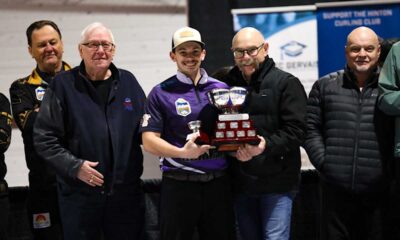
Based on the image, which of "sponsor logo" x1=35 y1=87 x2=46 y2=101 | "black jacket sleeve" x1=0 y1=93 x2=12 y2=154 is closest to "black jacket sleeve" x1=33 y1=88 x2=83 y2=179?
"black jacket sleeve" x1=0 y1=93 x2=12 y2=154

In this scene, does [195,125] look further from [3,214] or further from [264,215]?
[3,214]

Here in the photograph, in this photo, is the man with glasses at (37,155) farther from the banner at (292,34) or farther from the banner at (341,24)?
the banner at (341,24)

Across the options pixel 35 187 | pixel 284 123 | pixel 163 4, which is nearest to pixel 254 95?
pixel 284 123

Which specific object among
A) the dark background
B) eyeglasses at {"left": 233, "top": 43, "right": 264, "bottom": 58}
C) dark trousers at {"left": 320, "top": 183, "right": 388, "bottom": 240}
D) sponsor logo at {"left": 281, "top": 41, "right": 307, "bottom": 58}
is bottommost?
dark trousers at {"left": 320, "top": 183, "right": 388, "bottom": 240}

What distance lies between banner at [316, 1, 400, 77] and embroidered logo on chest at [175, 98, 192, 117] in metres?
2.54

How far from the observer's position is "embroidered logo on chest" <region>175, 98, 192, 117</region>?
11.0ft

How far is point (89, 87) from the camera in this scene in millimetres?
3510

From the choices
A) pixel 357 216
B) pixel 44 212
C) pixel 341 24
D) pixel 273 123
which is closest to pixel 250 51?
pixel 273 123

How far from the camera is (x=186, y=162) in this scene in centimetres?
337

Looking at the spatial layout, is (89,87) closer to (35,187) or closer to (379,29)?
(35,187)

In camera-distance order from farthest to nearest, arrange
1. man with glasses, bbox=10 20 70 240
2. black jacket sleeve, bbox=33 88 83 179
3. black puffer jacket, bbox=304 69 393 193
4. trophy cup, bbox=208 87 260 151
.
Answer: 1. man with glasses, bbox=10 20 70 240
2. black puffer jacket, bbox=304 69 393 193
3. black jacket sleeve, bbox=33 88 83 179
4. trophy cup, bbox=208 87 260 151

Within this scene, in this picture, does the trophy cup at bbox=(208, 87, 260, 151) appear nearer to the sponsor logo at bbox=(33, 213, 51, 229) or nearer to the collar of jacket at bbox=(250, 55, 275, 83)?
the collar of jacket at bbox=(250, 55, 275, 83)

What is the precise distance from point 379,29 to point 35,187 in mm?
→ 3510

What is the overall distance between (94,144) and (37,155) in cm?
68
